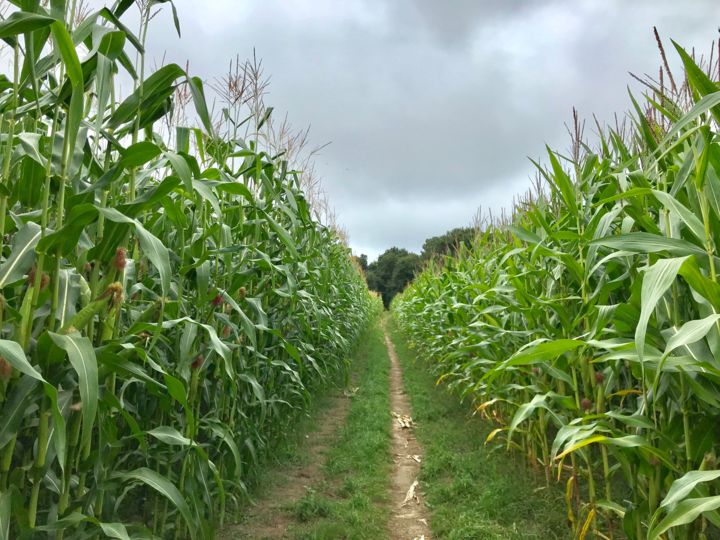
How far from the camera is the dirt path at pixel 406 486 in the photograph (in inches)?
141

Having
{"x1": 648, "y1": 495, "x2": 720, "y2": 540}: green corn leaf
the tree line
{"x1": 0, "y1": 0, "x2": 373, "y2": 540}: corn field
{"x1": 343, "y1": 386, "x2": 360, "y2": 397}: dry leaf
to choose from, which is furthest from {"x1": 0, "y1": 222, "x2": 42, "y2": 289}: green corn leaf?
the tree line

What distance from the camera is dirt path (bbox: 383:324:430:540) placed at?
Result: 358 cm

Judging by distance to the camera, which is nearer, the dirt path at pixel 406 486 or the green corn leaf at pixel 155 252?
the green corn leaf at pixel 155 252

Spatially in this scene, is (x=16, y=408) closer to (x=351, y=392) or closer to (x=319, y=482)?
(x=319, y=482)

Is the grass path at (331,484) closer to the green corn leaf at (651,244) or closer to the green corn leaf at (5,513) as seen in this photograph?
the green corn leaf at (5,513)

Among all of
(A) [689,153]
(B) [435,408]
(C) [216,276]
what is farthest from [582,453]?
(B) [435,408]

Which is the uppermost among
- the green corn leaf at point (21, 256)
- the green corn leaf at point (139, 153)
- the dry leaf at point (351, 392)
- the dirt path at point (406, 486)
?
the green corn leaf at point (139, 153)

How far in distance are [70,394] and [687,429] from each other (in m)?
2.19

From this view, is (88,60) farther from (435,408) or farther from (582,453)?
(435,408)

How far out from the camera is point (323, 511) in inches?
144

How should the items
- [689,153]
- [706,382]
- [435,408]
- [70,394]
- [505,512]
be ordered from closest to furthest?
[70,394] < [706,382] < [689,153] < [505,512] < [435,408]

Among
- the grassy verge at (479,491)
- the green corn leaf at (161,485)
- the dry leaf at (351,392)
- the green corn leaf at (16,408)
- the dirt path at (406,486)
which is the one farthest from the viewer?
the dry leaf at (351,392)

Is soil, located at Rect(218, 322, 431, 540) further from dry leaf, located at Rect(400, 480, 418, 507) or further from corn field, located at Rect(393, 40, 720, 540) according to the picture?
corn field, located at Rect(393, 40, 720, 540)

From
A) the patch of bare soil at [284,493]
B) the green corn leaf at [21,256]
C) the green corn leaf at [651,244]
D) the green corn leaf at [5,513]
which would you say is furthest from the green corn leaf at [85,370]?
the patch of bare soil at [284,493]
